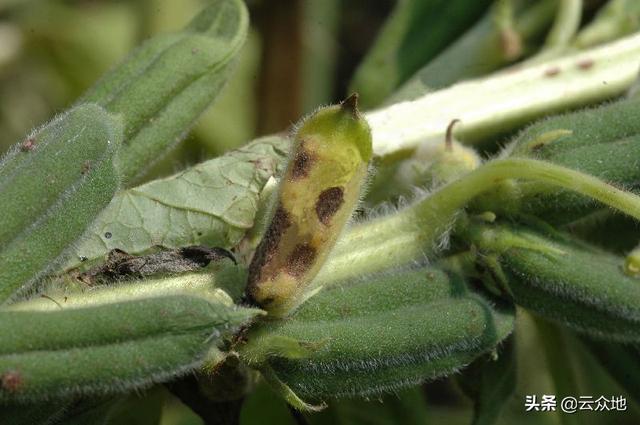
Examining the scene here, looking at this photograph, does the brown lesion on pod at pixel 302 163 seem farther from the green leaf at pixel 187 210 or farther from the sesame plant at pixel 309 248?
the green leaf at pixel 187 210

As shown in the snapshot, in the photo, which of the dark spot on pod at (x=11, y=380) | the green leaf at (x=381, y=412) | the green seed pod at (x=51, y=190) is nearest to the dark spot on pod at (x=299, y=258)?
the green seed pod at (x=51, y=190)

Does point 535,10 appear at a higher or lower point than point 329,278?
higher

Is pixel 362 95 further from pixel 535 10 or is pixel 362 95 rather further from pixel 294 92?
pixel 294 92

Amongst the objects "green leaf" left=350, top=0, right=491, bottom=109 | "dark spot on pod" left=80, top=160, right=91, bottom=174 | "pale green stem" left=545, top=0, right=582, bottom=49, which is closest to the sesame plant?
"dark spot on pod" left=80, top=160, right=91, bottom=174

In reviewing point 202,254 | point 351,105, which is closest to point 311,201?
point 351,105

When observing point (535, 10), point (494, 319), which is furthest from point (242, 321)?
point (535, 10)

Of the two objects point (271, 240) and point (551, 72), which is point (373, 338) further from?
point (551, 72)
